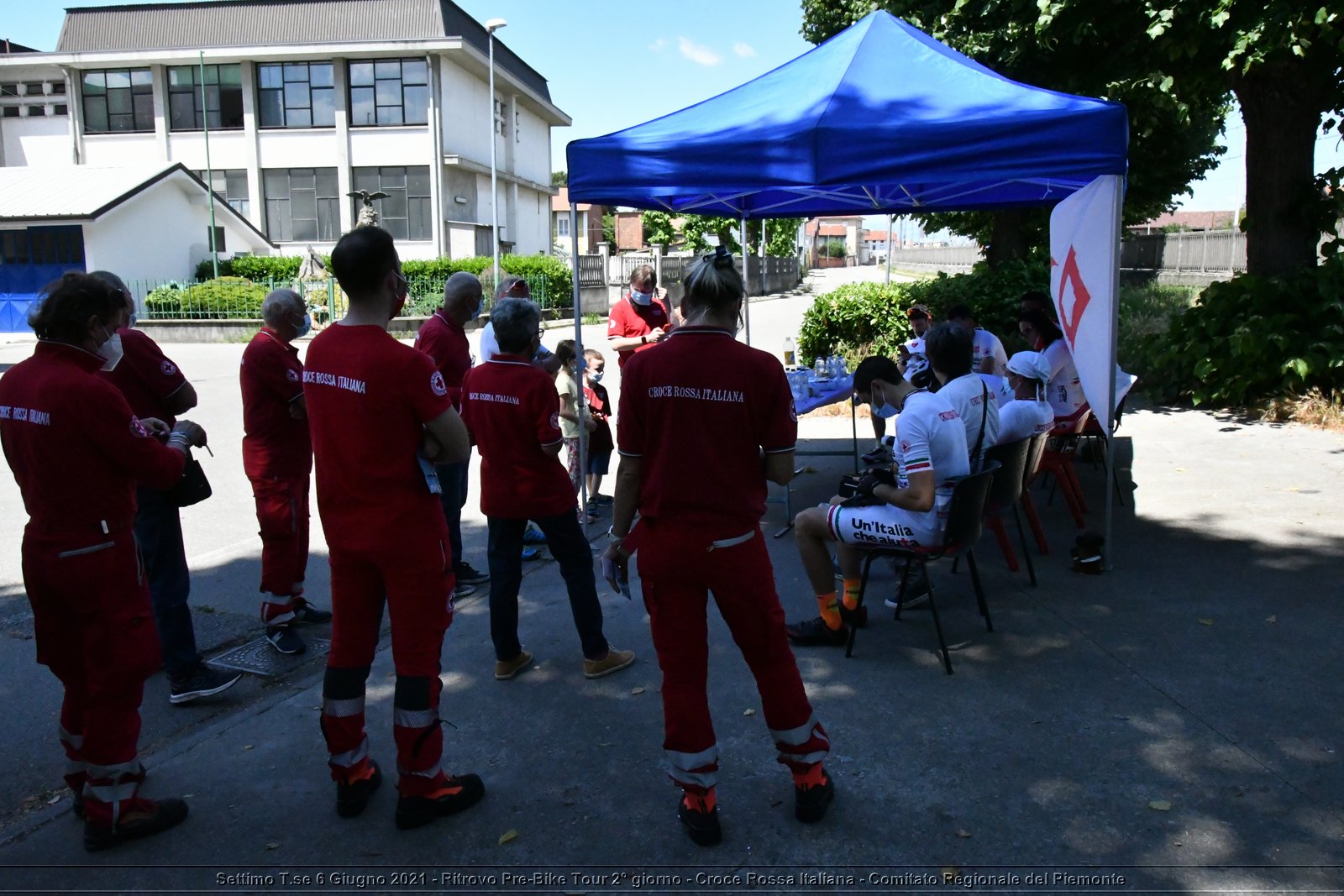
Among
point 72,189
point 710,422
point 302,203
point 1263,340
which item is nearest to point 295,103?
point 302,203

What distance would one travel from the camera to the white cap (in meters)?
6.51

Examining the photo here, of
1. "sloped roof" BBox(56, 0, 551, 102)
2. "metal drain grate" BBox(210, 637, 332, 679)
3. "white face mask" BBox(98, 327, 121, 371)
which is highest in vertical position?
"sloped roof" BBox(56, 0, 551, 102)

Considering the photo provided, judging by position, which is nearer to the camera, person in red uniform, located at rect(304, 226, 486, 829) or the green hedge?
person in red uniform, located at rect(304, 226, 486, 829)

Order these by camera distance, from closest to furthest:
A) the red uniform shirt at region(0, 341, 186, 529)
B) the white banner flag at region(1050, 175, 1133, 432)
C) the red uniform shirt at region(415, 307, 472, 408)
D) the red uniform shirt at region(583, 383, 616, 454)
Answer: the red uniform shirt at region(0, 341, 186, 529) → the red uniform shirt at region(415, 307, 472, 408) → the white banner flag at region(1050, 175, 1133, 432) → the red uniform shirt at region(583, 383, 616, 454)

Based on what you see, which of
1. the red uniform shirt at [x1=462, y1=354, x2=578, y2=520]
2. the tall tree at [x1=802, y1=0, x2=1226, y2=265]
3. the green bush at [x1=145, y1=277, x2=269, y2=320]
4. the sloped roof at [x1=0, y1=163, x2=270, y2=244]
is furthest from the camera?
the sloped roof at [x1=0, y1=163, x2=270, y2=244]

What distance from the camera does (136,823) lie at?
3.29 m

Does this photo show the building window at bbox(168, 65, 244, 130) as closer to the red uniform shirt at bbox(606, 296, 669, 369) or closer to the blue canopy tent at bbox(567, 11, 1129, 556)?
the red uniform shirt at bbox(606, 296, 669, 369)

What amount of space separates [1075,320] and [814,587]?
2.50 m

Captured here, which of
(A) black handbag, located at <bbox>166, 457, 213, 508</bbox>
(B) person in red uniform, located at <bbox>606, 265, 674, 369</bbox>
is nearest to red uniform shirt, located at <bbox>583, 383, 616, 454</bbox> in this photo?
(B) person in red uniform, located at <bbox>606, 265, 674, 369</bbox>

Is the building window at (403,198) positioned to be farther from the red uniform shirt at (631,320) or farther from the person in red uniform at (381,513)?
the person in red uniform at (381,513)

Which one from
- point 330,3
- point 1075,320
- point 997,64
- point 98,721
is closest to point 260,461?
point 98,721

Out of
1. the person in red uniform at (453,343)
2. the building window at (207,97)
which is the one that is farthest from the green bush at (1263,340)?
the building window at (207,97)

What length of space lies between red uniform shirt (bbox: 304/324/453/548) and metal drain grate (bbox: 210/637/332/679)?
179cm

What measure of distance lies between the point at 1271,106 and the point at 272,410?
10729 millimetres
